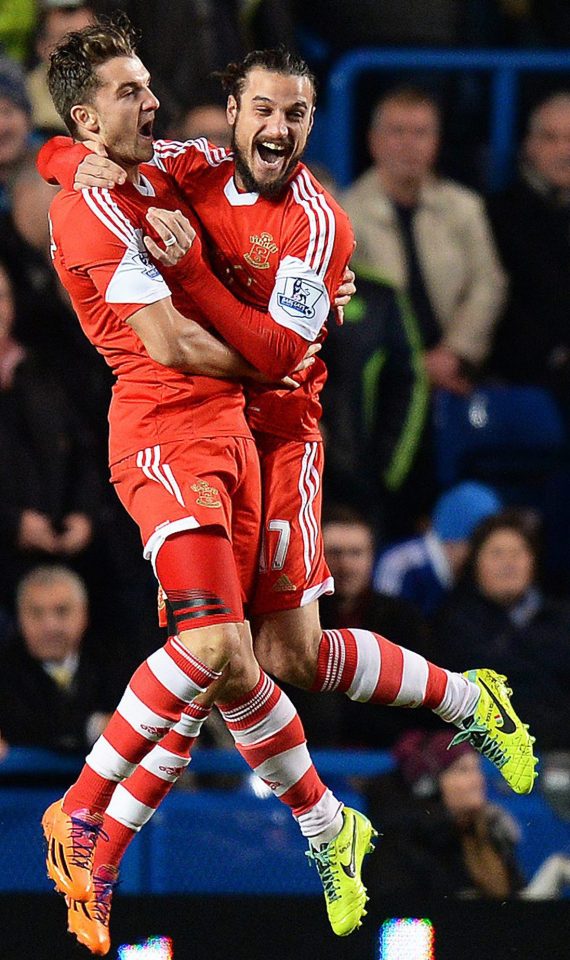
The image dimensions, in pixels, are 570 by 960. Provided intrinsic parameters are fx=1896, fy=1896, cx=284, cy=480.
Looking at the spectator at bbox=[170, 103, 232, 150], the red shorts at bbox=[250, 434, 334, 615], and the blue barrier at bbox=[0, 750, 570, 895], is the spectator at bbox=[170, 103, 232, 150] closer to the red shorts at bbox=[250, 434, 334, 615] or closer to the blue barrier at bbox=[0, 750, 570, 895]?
the blue barrier at bbox=[0, 750, 570, 895]

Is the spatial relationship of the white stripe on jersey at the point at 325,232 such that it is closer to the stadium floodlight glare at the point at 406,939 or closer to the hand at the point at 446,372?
the stadium floodlight glare at the point at 406,939

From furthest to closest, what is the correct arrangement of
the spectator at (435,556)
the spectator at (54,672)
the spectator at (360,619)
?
the spectator at (435,556) → the spectator at (360,619) → the spectator at (54,672)

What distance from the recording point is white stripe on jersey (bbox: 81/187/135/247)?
14.9ft

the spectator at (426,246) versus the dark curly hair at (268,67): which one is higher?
the dark curly hair at (268,67)

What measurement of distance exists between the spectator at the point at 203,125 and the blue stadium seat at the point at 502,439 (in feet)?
4.90

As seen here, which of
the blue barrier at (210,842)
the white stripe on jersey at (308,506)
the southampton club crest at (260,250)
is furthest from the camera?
the blue barrier at (210,842)

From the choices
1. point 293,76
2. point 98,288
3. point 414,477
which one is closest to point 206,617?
point 98,288

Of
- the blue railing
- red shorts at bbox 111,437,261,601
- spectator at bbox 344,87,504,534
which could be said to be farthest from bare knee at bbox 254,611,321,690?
the blue railing

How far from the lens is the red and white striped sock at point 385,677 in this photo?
4.95 meters

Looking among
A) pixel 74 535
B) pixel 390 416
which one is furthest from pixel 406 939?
pixel 390 416

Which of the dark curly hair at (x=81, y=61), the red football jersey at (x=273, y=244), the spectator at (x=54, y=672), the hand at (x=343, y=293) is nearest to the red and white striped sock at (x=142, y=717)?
the red football jersey at (x=273, y=244)

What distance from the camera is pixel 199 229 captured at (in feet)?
15.7

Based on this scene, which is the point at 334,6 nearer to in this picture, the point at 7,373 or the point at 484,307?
the point at 484,307

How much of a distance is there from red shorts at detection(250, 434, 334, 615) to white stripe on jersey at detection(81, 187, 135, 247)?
2.19ft
